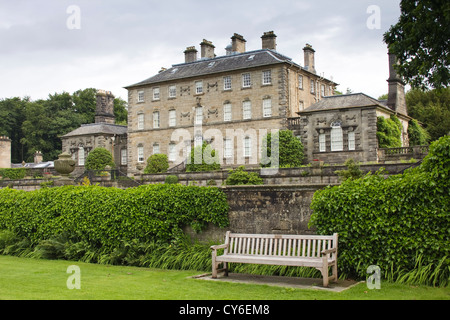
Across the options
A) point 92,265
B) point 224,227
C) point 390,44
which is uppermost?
point 390,44

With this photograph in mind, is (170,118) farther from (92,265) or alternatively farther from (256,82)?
(92,265)

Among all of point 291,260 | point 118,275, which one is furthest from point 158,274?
point 291,260

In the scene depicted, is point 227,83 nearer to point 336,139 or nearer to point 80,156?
point 336,139

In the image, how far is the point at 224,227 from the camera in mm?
11859

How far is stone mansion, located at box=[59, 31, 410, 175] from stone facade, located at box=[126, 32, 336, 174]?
3.1 inches

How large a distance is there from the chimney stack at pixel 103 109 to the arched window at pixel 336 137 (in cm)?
2723

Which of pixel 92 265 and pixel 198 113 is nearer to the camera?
pixel 92 265

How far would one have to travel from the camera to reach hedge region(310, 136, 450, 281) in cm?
868

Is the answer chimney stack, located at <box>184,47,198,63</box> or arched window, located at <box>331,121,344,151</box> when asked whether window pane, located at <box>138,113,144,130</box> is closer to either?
chimney stack, located at <box>184,47,198,63</box>

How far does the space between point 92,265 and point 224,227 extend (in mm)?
3363

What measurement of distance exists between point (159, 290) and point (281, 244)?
2802 mm

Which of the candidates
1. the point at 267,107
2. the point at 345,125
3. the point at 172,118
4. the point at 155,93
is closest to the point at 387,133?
the point at 345,125

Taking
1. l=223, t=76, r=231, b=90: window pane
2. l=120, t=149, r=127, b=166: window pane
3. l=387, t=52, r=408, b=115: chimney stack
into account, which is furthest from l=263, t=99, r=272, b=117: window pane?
l=120, t=149, r=127, b=166: window pane

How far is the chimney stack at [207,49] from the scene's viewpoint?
4512 centimetres
